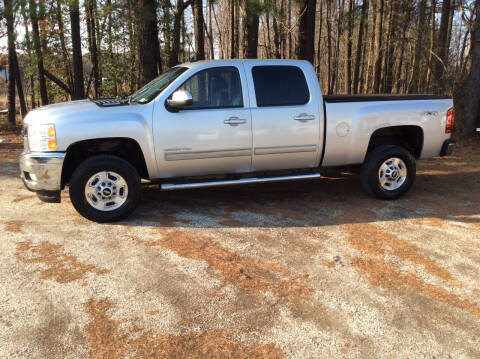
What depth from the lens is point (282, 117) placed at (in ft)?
18.9

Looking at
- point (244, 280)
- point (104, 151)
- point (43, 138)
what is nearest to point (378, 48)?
point (104, 151)

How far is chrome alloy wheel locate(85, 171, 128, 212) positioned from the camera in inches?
207

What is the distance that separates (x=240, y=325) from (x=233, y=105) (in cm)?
323

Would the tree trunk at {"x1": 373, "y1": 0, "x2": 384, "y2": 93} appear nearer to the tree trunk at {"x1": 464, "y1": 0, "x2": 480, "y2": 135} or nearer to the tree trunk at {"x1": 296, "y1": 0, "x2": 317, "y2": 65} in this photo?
the tree trunk at {"x1": 464, "y1": 0, "x2": 480, "y2": 135}

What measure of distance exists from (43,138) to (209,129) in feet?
6.57

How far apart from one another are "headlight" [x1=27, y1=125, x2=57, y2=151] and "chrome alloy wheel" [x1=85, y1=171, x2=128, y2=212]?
1.99 feet

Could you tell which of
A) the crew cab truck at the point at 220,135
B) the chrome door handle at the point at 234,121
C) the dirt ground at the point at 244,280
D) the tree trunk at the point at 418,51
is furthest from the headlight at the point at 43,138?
the tree trunk at the point at 418,51

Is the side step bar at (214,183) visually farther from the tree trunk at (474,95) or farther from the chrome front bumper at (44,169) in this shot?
the tree trunk at (474,95)

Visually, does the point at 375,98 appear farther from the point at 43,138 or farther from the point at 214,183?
the point at 43,138

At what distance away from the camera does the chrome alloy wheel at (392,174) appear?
6.31m

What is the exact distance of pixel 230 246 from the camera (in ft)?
15.1

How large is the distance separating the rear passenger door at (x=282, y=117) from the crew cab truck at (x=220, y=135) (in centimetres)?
1

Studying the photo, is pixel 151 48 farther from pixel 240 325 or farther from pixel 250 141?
pixel 240 325

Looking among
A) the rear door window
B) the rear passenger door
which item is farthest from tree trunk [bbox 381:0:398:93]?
the rear door window
